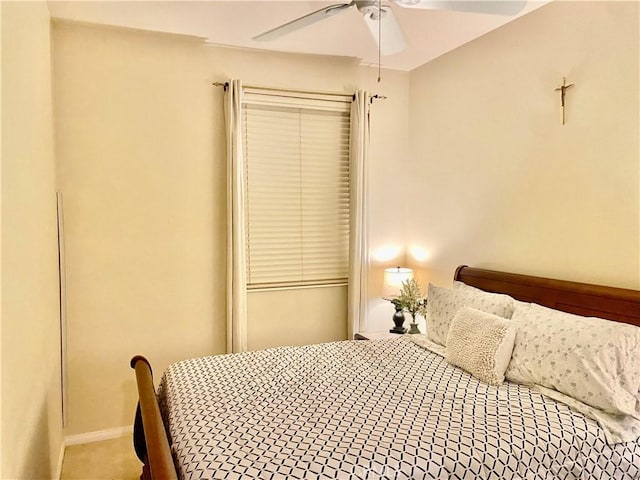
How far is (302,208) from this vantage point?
12.4ft

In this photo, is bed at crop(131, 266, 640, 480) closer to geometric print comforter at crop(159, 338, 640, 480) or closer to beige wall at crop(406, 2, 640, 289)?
geometric print comforter at crop(159, 338, 640, 480)

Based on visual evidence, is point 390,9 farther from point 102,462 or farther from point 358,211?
point 102,462

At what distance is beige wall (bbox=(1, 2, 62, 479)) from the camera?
160 centimetres

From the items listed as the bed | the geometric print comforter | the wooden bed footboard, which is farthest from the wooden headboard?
the wooden bed footboard

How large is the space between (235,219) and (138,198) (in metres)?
0.66

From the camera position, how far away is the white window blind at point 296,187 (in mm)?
3625

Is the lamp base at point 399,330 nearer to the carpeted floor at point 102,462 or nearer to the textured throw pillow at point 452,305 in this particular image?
the textured throw pillow at point 452,305

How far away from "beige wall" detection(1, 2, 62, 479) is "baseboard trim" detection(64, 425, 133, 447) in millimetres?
342

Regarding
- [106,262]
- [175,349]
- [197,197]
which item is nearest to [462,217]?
[197,197]

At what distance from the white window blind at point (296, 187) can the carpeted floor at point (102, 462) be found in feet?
4.50

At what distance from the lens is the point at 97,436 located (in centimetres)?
327

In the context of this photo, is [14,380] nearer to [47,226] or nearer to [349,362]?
[47,226]

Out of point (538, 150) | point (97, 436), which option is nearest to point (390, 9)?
point (538, 150)

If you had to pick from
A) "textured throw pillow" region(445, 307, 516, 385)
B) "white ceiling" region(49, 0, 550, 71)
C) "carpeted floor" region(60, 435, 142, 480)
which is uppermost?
"white ceiling" region(49, 0, 550, 71)
